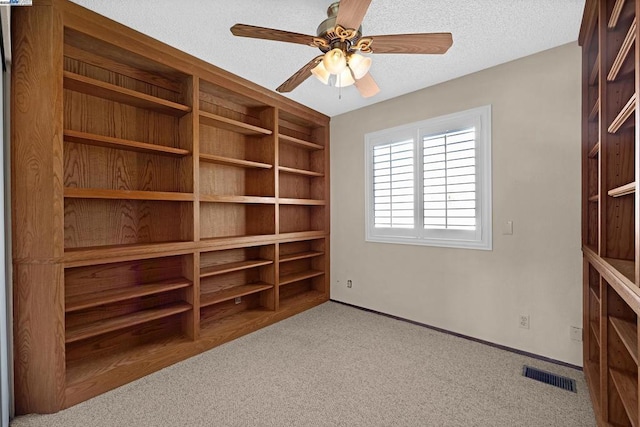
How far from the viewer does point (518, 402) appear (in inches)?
75.1

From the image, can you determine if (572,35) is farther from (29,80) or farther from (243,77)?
(29,80)

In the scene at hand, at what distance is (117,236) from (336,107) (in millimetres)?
2791

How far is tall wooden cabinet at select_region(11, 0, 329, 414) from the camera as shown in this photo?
1800 mm

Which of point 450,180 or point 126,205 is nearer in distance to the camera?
point 126,205

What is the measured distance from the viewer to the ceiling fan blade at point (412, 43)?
63.0 inches

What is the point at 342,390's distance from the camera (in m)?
2.06

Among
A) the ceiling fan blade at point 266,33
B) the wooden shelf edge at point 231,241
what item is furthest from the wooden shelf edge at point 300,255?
the ceiling fan blade at point 266,33

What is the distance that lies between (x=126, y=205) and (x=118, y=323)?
3.14ft

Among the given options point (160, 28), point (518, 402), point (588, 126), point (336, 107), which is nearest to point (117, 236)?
point (160, 28)

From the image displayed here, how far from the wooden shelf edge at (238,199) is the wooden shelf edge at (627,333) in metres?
2.85

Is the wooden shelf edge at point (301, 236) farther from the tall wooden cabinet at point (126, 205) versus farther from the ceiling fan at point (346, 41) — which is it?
the ceiling fan at point (346, 41)

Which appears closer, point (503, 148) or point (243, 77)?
point (503, 148)

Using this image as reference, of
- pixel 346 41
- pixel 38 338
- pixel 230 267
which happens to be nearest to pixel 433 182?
pixel 346 41

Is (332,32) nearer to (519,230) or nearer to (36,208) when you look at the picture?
(36,208)
